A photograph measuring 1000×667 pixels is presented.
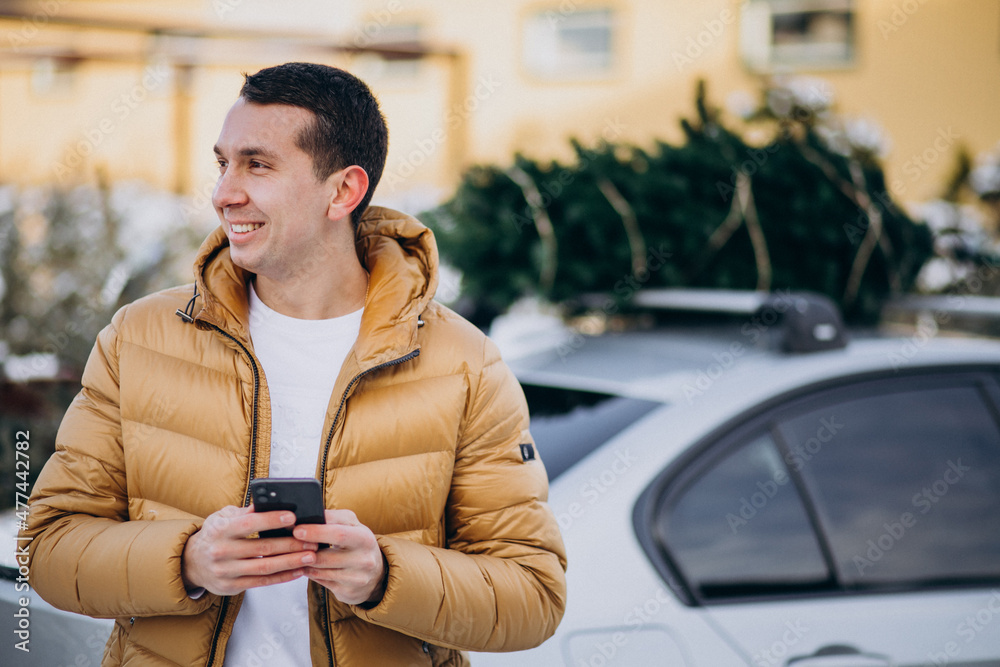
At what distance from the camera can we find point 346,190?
1.69 m

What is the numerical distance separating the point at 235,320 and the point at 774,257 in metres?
1.90

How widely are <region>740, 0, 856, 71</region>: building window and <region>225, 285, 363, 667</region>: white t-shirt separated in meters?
9.46

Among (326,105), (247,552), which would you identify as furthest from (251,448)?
(326,105)

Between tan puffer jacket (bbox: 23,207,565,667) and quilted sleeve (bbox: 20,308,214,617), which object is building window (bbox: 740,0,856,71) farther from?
quilted sleeve (bbox: 20,308,214,617)

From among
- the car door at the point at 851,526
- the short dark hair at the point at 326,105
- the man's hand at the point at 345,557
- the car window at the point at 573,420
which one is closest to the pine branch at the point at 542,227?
the car window at the point at 573,420

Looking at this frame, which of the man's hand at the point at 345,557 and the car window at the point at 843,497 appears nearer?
the man's hand at the point at 345,557

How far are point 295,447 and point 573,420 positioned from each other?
0.79 metres

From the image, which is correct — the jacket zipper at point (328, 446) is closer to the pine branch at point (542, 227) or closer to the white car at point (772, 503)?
the white car at point (772, 503)

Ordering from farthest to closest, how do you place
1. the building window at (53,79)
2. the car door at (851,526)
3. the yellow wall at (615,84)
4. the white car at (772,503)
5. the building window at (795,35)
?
the building window at (53,79) → the building window at (795,35) → the yellow wall at (615,84) → the car door at (851,526) → the white car at (772,503)

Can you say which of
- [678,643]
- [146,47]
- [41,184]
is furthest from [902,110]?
[678,643]

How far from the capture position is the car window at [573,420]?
2.03m

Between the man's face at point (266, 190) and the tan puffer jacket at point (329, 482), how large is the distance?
0.10 meters

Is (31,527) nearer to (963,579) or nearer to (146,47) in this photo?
(963,579)

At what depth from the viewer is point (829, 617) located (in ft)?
6.28
